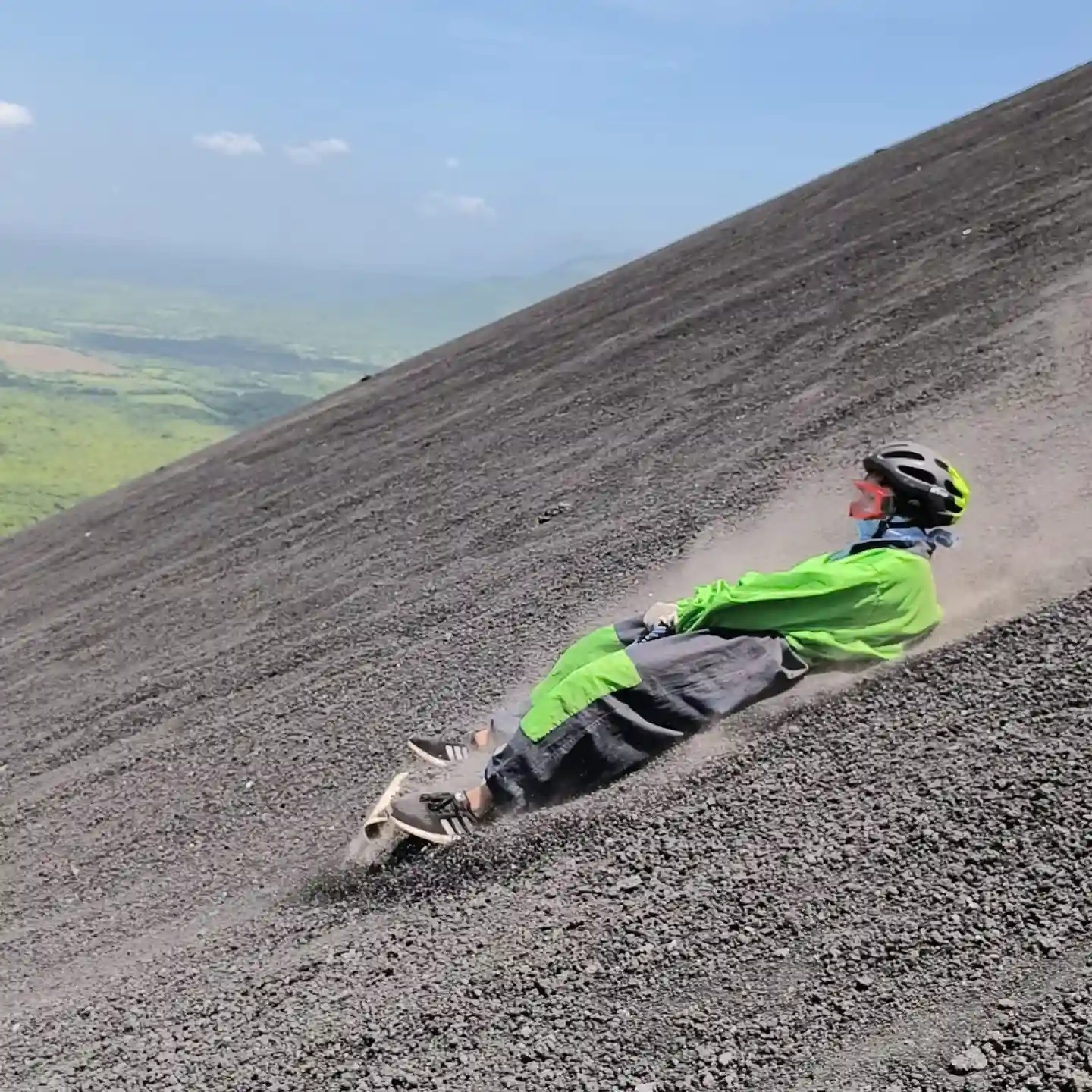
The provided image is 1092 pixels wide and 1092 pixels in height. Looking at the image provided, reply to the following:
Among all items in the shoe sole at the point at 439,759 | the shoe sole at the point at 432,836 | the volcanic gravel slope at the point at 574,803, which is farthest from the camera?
the shoe sole at the point at 439,759

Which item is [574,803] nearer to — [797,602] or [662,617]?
[662,617]

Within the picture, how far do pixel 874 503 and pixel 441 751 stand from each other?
248cm

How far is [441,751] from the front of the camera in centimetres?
559

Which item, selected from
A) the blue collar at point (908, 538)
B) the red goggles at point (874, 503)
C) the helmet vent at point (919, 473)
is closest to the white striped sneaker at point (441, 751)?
the blue collar at point (908, 538)

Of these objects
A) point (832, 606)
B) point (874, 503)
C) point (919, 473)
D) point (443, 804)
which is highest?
point (919, 473)

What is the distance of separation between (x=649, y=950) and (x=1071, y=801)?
5.15ft

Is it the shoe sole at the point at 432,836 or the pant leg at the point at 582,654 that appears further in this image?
the pant leg at the point at 582,654

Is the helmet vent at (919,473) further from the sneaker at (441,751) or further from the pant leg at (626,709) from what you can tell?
the sneaker at (441,751)

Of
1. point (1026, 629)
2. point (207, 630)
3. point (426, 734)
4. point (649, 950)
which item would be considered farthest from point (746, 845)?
point (207, 630)

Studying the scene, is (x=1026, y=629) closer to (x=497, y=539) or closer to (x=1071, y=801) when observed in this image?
(x=1071, y=801)

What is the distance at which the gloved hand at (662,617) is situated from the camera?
5082mm

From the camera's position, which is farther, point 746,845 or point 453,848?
point 453,848

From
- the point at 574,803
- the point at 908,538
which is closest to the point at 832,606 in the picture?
the point at 908,538

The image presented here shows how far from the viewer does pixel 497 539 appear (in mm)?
10008
